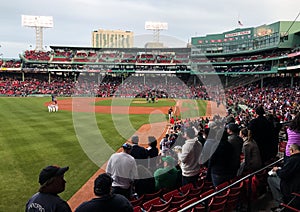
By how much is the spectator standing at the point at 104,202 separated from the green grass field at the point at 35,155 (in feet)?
20.4

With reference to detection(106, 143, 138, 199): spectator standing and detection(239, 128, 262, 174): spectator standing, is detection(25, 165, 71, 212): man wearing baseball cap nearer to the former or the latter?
detection(106, 143, 138, 199): spectator standing

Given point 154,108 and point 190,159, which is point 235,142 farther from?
point 154,108

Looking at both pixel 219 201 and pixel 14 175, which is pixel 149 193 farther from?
pixel 14 175

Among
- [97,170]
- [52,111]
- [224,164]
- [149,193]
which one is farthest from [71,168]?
[52,111]

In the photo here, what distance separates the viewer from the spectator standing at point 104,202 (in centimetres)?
311

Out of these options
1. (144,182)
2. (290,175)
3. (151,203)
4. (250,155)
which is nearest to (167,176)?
(144,182)

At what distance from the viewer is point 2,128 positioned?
68.0ft

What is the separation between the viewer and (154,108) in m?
38.7

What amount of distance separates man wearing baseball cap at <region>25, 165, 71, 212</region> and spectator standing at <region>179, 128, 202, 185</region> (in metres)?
3.49

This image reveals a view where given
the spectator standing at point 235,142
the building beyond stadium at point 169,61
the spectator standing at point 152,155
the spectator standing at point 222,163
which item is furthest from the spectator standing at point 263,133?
the building beyond stadium at point 169,61

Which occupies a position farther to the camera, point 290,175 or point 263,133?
point 263,133

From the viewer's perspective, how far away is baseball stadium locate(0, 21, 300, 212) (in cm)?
623

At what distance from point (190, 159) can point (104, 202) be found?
3.47 meters

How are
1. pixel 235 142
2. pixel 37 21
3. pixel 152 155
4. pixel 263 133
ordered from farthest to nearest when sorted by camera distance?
pixel 37 21, pixel 152 155, pixel 263 133, pixel 235 142
